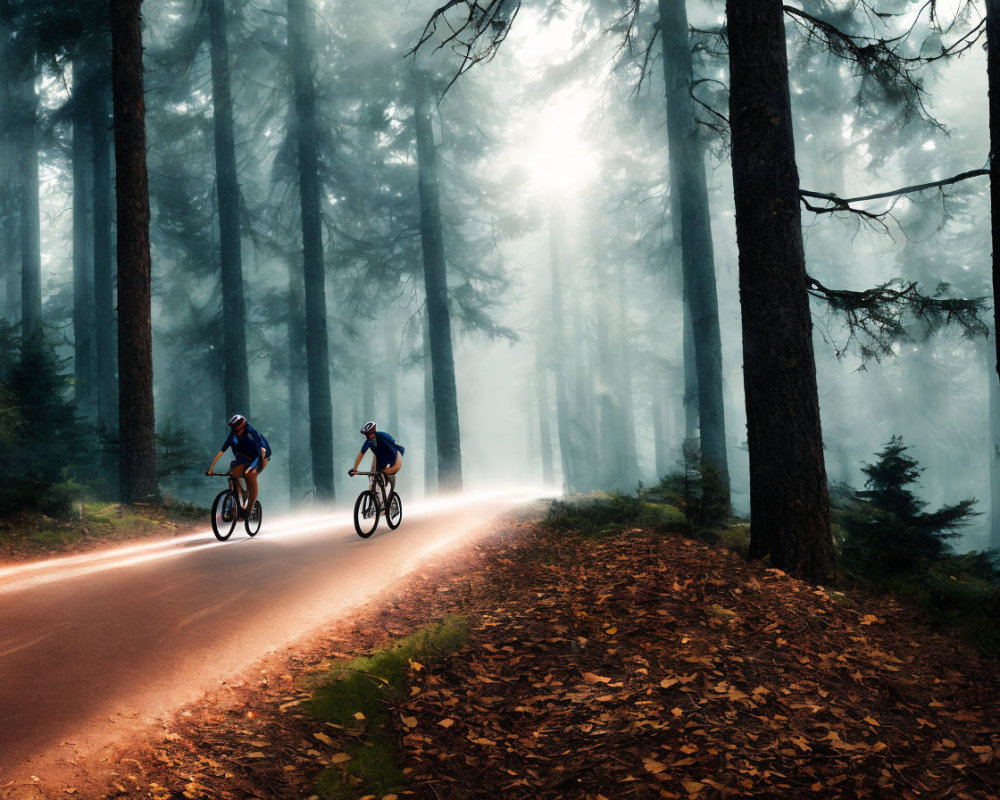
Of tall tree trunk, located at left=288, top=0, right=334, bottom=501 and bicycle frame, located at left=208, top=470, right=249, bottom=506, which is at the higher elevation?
tall tree trunk, located at left=288, top=0, right=334, bottom=501

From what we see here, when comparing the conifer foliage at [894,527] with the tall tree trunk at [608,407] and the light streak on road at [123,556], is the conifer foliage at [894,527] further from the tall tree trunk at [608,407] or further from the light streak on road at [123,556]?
the tall tree trunk at [608,407]

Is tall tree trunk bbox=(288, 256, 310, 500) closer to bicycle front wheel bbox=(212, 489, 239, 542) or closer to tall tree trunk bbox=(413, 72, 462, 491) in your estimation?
tall tree trunk bbox=(413, 72, 462, 491)

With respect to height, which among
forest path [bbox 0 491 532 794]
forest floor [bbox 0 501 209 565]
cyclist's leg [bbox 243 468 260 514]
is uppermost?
cyclist's leg [bbox 243 468 260 514]

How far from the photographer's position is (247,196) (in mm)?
31031

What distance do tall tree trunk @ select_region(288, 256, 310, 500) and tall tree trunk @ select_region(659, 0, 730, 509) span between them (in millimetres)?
15458

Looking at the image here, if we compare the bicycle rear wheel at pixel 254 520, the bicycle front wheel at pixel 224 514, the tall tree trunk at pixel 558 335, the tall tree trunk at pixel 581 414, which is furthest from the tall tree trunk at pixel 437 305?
the tall tree trunk at pixel 581 414

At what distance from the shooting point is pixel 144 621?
6.11 meters

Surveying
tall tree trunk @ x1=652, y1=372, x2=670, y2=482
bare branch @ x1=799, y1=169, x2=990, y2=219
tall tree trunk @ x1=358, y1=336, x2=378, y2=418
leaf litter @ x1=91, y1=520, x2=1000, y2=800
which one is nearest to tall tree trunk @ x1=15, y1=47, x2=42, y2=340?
tall tree trunk @ x1=358, y1=336, x2=378, y2=418

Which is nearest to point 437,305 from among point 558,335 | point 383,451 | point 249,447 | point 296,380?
point 296,380

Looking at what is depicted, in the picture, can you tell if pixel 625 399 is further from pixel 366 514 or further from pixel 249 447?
pixel 249 447

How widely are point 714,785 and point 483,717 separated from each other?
1572 mm

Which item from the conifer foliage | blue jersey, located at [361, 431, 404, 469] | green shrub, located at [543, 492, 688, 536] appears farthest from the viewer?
blue jersey, located at [361, 431, 404, 469]

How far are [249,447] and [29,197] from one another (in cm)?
2340

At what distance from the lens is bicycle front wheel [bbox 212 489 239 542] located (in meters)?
10.1
